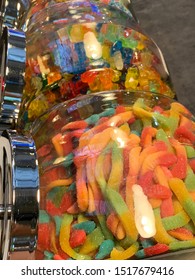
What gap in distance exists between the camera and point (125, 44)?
0.95 m

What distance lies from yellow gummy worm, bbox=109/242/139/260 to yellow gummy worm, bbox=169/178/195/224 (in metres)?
0.07

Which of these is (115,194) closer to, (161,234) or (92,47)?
(161,234)

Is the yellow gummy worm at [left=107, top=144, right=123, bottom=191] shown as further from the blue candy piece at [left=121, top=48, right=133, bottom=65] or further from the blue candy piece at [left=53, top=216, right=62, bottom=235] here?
the blue candy piece at [left=121, top=48, right=133, bottom=65]

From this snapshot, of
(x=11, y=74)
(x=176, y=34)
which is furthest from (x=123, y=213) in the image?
(x=176, y=34)

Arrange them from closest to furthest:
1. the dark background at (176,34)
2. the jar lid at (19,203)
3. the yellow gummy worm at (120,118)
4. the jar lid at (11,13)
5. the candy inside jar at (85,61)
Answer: the jar lid at (19,203) < the yellow gummy worm at (120,118) < the candy inside jar at (85,61) < the jar lid at (11,13) < the dark background at (176,34)

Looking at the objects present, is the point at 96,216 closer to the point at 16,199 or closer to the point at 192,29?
the point at 16,199

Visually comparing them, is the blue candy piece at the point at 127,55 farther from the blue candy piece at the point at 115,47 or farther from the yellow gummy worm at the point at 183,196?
the yellow gummy worm at the point at 183,196

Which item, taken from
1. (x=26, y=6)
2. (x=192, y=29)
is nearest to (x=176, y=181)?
(x=26, y=6)

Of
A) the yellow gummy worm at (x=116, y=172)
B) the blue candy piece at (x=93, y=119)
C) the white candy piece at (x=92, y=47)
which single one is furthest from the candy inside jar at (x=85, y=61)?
the yellow gummy worm at (x=116, y=172)

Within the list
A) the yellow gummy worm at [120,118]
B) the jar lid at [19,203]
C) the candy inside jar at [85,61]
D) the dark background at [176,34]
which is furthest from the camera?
the dark background at [176,34]

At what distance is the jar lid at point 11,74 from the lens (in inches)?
31.5

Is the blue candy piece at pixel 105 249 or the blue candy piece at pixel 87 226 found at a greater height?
the blue candy piece at pixel 87 226

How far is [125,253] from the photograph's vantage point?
65 cm

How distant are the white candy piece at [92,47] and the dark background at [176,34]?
0.54 meters
